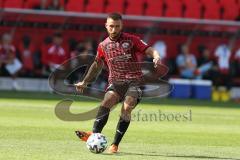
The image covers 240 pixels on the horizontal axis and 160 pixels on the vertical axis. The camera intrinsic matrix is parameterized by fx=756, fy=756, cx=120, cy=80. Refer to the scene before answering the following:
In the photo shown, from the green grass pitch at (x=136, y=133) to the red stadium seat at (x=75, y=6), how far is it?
6.91 m

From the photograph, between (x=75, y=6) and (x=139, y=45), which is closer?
(x=139, y=45)

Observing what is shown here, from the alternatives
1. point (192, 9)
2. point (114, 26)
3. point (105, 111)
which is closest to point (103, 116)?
point (105, 111)

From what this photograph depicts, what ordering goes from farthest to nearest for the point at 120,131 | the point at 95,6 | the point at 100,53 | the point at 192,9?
the point at 192,9, the point at 95,6, the point at 100,53, the point at 120,131

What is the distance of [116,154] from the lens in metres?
11.4

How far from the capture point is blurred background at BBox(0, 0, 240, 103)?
28406 millimetres

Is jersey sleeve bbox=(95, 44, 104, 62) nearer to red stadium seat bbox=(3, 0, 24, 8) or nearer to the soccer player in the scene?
the soccer player

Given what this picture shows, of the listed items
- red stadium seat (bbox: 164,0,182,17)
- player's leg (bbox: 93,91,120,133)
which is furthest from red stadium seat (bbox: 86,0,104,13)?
player's leg (bbox: 93,91,120,133)

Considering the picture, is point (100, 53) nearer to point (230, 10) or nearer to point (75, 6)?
point (75, 6)

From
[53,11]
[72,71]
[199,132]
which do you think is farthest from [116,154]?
[53,11]

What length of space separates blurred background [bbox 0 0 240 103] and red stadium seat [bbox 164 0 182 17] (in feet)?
0.14

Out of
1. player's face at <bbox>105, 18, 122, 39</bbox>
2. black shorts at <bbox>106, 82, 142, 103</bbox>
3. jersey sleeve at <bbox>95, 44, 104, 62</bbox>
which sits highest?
player's face at <bbox>105, 18, 122, 39</bbox>

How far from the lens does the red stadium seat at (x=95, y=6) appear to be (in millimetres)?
30547

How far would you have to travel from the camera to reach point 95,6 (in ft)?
101

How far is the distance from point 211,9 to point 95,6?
4932 mm
